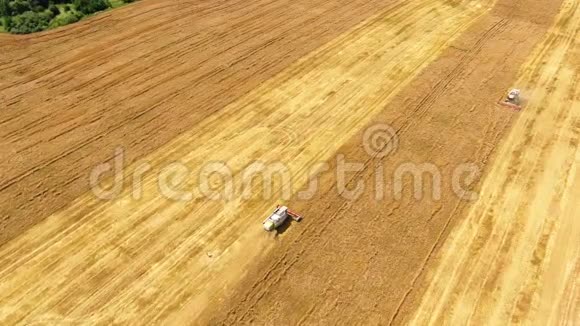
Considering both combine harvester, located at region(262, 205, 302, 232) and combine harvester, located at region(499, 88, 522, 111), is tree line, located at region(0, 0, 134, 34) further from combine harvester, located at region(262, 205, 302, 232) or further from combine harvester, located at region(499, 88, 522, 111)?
combine harvester, located at region(499, 88, 522, 111)

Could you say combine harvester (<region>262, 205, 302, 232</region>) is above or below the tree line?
below

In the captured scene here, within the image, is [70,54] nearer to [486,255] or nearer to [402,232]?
[402,232]

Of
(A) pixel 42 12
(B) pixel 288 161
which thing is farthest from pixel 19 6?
(B) pixel 288 161

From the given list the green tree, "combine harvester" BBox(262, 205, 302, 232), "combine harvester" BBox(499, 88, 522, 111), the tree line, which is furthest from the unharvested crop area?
the green tree

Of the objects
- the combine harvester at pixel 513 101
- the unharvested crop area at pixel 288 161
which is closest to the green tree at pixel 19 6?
the unharvested crop area at pixel 288 161

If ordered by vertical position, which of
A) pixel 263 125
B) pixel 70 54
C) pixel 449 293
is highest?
pixel 70 54

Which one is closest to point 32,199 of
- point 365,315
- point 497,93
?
point 365,315

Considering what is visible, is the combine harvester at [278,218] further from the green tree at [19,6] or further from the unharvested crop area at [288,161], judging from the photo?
the green tree at [19,6]

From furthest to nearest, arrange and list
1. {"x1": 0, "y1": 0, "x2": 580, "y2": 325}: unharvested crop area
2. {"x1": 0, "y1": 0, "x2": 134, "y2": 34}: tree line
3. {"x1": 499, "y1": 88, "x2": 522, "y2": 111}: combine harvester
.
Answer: {"x1": 0, "y1": 0, "x2": 134, "y2": 34}: tree line < {"x1": 499, "y1": 88, "x2": 522, "y2": 111}: combine harvester < {"x1": 0, "y1": 0, "x2": 580, "y2": 325}: unharvested crop area
